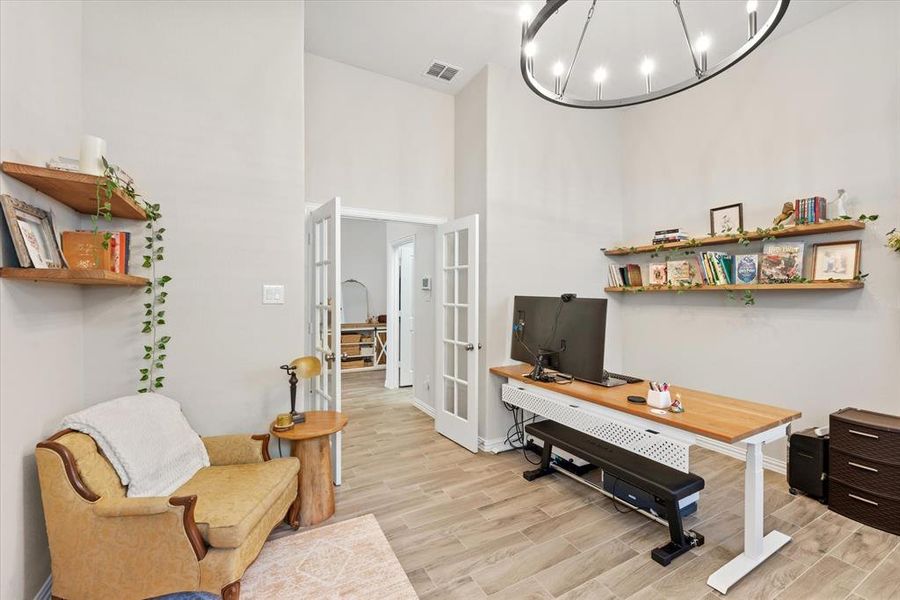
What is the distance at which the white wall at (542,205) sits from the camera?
350 cm

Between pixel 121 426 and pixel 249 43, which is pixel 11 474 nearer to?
pixel 121 426

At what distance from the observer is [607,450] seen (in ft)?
8.18

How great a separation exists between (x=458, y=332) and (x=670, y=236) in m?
2.21

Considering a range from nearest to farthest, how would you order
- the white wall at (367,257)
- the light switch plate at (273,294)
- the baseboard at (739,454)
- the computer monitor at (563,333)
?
1. the light switch plate at (273,294)
2. the computer monitor at (563,333)
3. the baseboard at (739,454)
4. the white wall at (367,257)

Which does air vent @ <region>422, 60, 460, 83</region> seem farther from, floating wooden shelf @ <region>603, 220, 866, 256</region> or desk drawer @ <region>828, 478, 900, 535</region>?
desk drawer @ <region>828, 478, 900, 535</region>

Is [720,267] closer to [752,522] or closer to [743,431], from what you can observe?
[743,431]

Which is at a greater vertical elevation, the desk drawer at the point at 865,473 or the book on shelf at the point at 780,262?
the book on shelf at the point at 780,262

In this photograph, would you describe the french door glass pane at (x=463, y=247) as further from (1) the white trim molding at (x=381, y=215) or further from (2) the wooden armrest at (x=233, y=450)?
(2) the wooden armrest at (x=233, y=450)

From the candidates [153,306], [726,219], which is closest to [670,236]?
[726,219]

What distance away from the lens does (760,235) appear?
295 centimetres

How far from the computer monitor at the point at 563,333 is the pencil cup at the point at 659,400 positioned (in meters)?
0.43

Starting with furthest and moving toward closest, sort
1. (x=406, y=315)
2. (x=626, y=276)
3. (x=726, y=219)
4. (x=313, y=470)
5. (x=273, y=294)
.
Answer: (x=406, y=315), (x=626, y=276), (x=726, y=219), (x=273, y=294), (x=313, y=470)

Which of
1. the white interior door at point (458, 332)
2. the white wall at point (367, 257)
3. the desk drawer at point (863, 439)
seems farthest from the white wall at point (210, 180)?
the white wall at point (367, 257)

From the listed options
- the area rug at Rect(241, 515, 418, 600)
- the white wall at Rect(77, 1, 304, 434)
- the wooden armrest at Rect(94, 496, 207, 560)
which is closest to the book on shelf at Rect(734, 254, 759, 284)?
the area rug at Rect(241, 515, 418, 600)
